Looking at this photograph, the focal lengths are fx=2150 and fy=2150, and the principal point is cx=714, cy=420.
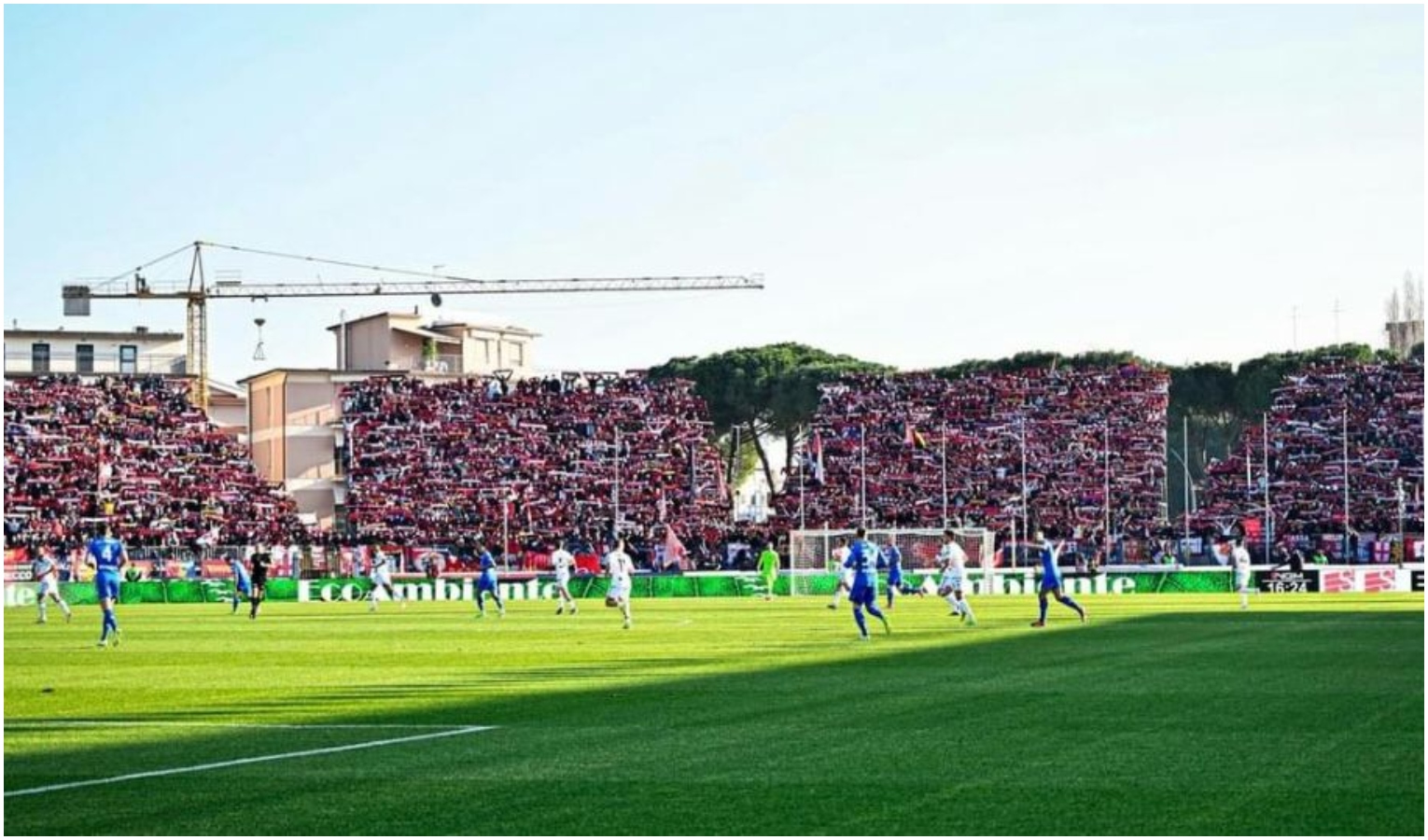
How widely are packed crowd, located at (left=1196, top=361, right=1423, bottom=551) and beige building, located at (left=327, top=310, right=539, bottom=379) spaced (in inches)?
1707

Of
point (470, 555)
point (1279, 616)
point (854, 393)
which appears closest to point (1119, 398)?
point (854, 393)

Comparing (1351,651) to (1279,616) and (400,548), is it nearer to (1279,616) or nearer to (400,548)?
(1279,616)

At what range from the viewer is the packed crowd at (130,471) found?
8969cm

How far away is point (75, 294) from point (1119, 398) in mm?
75177

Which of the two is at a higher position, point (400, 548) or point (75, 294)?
point (75, 294)

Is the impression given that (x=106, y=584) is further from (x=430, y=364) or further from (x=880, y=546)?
(x=430, y=364)

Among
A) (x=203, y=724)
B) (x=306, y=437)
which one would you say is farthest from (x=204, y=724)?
(x=306, y=437)

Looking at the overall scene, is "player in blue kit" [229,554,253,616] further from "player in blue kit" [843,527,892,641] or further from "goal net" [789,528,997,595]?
"player in blue kit" [843,527,892,641]

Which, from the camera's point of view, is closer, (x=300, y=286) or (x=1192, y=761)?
(x=1192, y=761)

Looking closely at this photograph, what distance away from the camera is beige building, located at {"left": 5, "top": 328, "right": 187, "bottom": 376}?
120875 mm

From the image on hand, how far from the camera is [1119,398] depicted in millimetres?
99188

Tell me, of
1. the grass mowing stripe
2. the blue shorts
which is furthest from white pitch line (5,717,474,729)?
the blue shorts

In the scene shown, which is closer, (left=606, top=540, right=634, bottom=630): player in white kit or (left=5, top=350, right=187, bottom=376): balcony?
(left=606, top=540, right=634, bottom=630): player in white kit

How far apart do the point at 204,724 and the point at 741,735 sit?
561 cm
